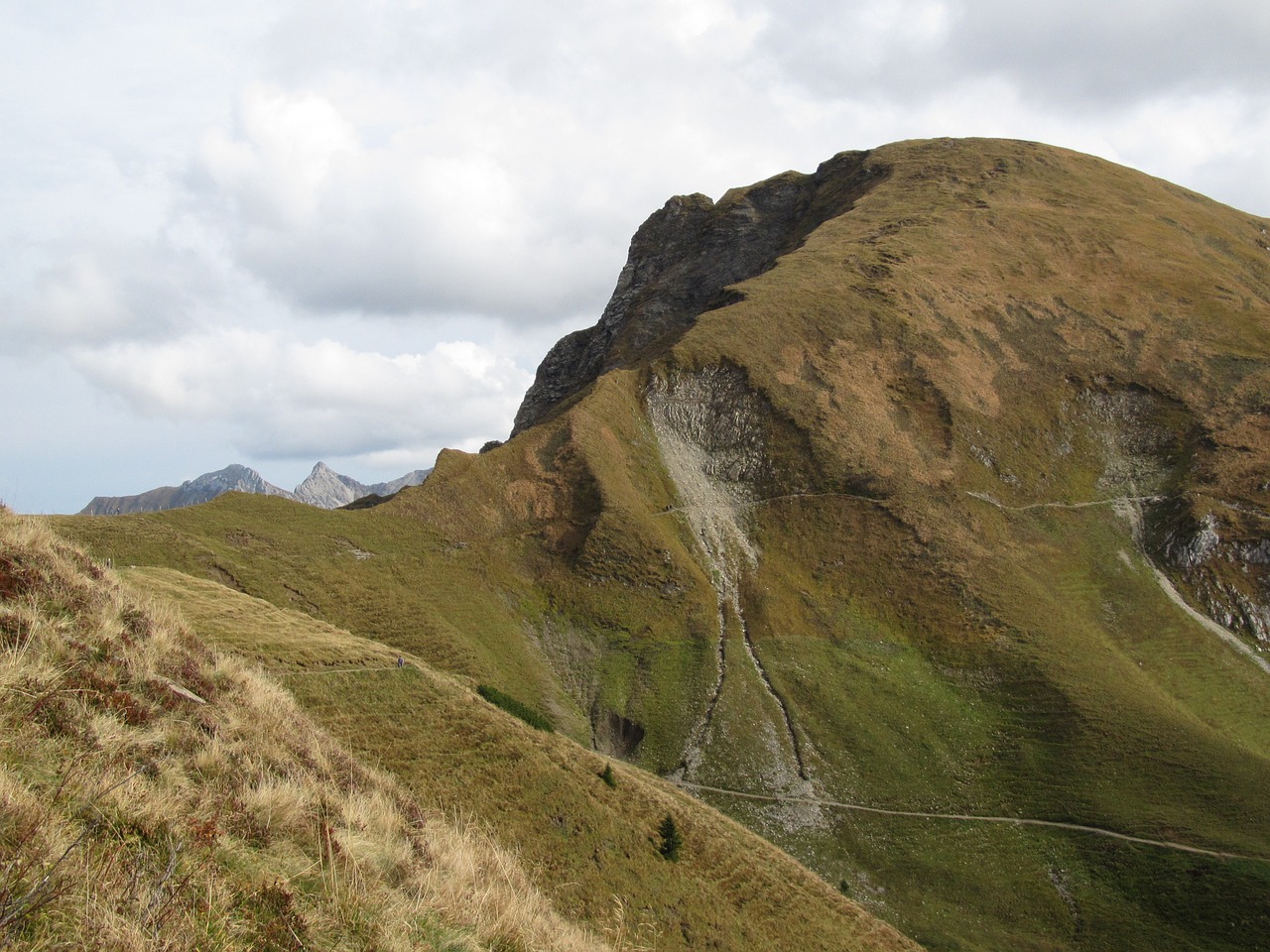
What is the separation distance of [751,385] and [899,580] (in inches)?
1132

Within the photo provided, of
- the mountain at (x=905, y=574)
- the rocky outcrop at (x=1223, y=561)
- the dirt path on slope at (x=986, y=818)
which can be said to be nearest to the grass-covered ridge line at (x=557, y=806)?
the mountain at (x=905, y=574)

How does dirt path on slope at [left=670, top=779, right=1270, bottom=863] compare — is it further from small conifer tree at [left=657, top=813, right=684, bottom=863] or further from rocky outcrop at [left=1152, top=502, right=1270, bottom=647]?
rocky outcrop at [left=1152, top=502, right=1270, bottom=647]

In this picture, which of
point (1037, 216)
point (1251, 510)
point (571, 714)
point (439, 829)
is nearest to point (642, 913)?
point (439, 829)

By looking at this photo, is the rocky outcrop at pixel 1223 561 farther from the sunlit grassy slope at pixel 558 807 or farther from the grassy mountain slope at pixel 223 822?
the grassy mountain slope at pixel 223 822

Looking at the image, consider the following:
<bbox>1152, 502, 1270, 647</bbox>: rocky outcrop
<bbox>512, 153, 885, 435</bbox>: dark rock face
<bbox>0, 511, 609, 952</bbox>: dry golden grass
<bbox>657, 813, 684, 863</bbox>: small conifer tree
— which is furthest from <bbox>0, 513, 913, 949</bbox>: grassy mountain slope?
<bbox>512, 153, 885, 435</bbox>: dark rock face

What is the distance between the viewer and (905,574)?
76312mm

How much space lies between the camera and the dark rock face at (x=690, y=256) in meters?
139

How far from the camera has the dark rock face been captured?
139125 mm

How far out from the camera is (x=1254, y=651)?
235 ft

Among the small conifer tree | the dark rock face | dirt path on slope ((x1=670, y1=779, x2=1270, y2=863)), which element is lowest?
dirt path on slope ((x1=670, y1=779, x2=1270, y2=863))

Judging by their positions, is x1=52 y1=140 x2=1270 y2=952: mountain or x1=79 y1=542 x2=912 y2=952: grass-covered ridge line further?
x1=52 y1=140 x2=1270 y2=952: mountain

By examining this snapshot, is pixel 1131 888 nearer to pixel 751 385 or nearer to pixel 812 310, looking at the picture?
pixel 751 385

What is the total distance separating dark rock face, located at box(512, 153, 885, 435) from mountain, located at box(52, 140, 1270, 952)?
22059 millimetres

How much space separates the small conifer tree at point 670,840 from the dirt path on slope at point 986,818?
2783 centimetres
